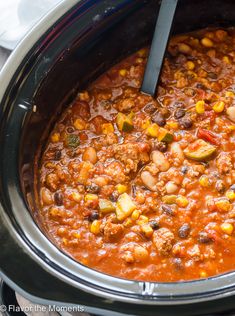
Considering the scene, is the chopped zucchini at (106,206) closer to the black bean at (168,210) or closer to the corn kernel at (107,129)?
the black bean at (168,210)

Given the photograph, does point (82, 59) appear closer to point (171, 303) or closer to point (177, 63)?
point (177, 63)

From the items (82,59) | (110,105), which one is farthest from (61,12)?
(110,105)

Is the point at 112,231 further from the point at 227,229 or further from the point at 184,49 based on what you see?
the point at 184,49

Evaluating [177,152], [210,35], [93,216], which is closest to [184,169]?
[177,152]

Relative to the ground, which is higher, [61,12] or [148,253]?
[61,12]

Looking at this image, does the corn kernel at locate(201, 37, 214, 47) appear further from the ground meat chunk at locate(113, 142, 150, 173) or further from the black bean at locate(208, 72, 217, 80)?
the ground meat chunk at locate(113, 142, 150, 173)

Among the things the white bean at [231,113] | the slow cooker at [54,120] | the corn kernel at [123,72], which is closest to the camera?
the slow cooker at [54,120]

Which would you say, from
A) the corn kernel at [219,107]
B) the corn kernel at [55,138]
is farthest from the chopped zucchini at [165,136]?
the corn kernel at [55,138]
